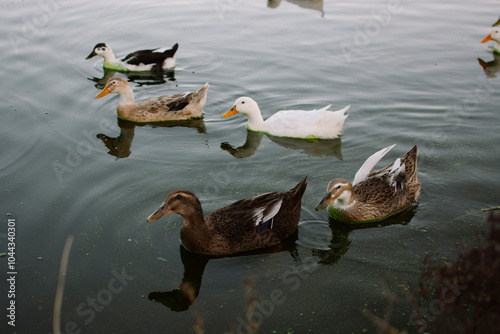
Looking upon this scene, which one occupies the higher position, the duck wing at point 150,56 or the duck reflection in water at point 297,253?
A: the duck wing at point 150,56

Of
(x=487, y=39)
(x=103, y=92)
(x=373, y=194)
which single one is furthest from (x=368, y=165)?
(x=487, y=39)

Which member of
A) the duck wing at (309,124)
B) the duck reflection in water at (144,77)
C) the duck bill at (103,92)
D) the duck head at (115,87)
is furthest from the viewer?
the duck reflection in water at (144,77)

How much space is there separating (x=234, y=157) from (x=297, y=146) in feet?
3.73

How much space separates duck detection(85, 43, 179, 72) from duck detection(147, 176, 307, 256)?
6497 mm

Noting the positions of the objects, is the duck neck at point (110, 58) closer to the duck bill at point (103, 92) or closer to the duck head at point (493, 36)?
the duck bill at point (103, 92)

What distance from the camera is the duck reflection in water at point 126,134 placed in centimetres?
812

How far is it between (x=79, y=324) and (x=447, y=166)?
5398 millimetres

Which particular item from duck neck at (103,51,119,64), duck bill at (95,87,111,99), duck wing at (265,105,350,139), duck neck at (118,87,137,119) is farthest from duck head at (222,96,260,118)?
duck neck at (103,51,119,64)

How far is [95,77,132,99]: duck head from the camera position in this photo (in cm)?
958

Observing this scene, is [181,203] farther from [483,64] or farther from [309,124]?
[483,64]

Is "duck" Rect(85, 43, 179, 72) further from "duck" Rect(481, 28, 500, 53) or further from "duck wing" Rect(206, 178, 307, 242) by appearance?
"duck" Rect(481, 28, 500, 53)

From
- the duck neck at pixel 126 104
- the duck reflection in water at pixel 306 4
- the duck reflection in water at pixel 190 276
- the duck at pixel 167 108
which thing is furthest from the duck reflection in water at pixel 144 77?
the duck reflection in water at pixel 190 276

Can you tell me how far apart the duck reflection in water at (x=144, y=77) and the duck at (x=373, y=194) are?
6.10 metres

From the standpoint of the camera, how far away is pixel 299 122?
27.5 feet
